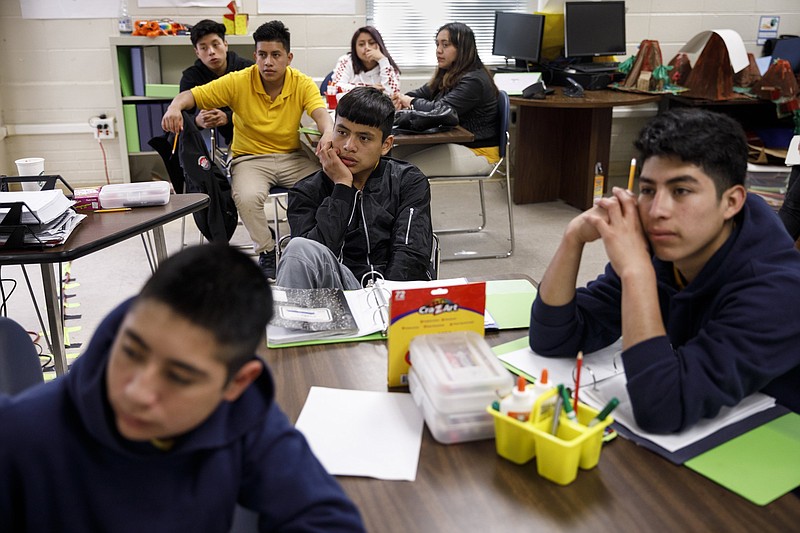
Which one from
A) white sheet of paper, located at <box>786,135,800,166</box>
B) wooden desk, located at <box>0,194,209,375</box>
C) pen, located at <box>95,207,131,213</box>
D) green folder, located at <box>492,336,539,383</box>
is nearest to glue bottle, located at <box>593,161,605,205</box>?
white sheet of paper, located at <box>786,135,800,166</box>

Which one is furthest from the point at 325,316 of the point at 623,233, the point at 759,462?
the point at 759,462

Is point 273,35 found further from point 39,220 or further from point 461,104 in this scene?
point 39,220

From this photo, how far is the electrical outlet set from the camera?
505 cm

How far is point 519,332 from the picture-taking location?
4.96 ft

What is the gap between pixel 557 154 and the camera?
16.7ft

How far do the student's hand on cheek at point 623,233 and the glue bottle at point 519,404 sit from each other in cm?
32

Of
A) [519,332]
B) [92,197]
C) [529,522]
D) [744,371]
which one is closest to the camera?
[529,522]

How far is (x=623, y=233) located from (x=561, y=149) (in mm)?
3925

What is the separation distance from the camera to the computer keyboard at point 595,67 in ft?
16.0

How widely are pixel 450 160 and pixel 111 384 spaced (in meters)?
3.25

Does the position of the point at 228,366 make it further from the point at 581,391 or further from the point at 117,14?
the point at 117,14

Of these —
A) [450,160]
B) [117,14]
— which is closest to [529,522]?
[450,160]

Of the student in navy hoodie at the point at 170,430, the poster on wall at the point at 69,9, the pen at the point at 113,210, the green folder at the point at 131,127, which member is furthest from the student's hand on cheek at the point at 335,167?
the poster on wall at the point at 69,9

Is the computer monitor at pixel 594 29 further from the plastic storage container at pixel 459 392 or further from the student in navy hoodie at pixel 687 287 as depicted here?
the plastic storage container at pixel 459 392
